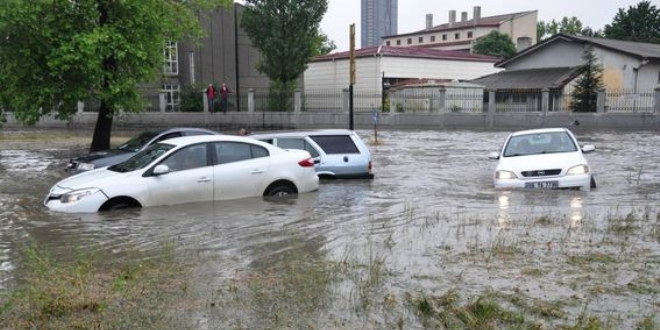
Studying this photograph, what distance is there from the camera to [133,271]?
621 cm

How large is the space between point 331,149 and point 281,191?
2.83 metres

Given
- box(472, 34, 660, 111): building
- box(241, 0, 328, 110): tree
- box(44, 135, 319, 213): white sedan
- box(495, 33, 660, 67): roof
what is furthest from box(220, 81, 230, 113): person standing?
box(44, 135, 319, 213): white sedan

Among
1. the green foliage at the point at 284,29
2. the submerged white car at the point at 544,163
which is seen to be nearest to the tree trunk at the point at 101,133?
the submerged white car at the point at 544,163

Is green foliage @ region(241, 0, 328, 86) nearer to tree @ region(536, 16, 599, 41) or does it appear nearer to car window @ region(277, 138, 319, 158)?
car window @ region(277, 138, 319, 158)

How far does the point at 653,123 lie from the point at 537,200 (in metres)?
22.7

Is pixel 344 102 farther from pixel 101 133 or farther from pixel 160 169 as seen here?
pixel 160 169

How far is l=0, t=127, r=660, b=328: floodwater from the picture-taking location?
5.89m

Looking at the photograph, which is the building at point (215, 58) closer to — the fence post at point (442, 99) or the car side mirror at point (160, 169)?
the fence post at point (442, 99)

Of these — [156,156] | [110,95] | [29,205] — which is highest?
[110,95]

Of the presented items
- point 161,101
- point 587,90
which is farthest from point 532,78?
point 161,101

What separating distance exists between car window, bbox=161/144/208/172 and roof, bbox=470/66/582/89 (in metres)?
32.9

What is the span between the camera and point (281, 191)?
10.9 metres

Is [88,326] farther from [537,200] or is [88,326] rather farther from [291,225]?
[537,200]

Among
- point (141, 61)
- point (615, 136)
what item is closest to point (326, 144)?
point (141, 61)
